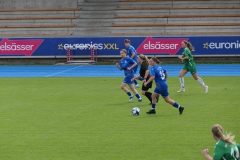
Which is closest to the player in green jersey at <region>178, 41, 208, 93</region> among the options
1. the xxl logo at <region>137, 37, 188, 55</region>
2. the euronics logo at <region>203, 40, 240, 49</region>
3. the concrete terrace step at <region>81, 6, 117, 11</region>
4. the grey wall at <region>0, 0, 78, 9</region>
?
the xxl logo at <region>137, 37, 188, 55</region>

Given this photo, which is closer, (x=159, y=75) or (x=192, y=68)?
(x=159, y=75)

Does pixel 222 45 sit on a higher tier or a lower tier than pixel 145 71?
lower

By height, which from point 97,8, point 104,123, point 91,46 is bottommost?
point 91,46

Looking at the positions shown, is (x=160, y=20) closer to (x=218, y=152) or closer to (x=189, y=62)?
(x=189, y=62)

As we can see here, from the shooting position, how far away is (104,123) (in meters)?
15.6

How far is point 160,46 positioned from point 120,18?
618 centimetres

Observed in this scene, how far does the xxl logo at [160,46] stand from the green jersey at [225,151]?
29169mm

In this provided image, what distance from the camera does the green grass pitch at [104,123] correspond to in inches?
473

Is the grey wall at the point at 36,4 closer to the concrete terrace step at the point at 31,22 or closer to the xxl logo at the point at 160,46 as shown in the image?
the concrete terrace step at the point at 31,22

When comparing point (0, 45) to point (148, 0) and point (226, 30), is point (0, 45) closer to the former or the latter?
point (148, 0)

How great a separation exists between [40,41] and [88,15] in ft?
22.0

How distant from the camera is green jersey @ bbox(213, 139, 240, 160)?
25.6 ft

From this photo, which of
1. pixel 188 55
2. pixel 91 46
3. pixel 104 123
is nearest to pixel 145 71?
pixel 188 55

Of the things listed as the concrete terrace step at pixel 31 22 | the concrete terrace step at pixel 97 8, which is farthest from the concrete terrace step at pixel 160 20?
the concrete terrace step at pixel 97 8
